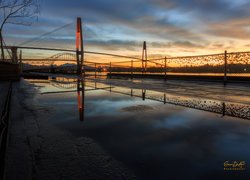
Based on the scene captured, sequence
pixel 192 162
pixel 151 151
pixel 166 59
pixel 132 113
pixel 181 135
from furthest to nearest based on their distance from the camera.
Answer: pixel 166 59
pixel 132 113
pixel 181 135
pixel 151 151
pixel 192 162

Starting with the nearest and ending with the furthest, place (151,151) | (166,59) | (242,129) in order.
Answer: (151,151)
(242,129)
(166,59)

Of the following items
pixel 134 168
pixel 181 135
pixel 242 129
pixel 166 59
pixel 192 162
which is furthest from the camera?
pixel 166 59

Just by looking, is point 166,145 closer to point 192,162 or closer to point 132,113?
point 192,162

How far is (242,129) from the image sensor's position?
2463mm

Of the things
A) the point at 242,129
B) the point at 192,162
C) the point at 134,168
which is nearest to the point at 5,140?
the point at 134,168

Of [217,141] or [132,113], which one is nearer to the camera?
[217,141]

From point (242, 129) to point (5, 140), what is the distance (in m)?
2.35

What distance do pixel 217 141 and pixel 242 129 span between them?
0.58 meters

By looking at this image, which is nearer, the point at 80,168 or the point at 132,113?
the point at 80,168

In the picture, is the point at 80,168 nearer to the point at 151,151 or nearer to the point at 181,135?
the point at 151,151

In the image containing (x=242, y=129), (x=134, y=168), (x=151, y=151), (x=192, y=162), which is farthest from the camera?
(x=242, y=129)

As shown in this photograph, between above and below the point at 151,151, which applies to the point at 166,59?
above

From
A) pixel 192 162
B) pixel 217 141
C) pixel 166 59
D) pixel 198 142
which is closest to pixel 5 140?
pixel 192 162

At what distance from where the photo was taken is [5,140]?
79.0 inches
